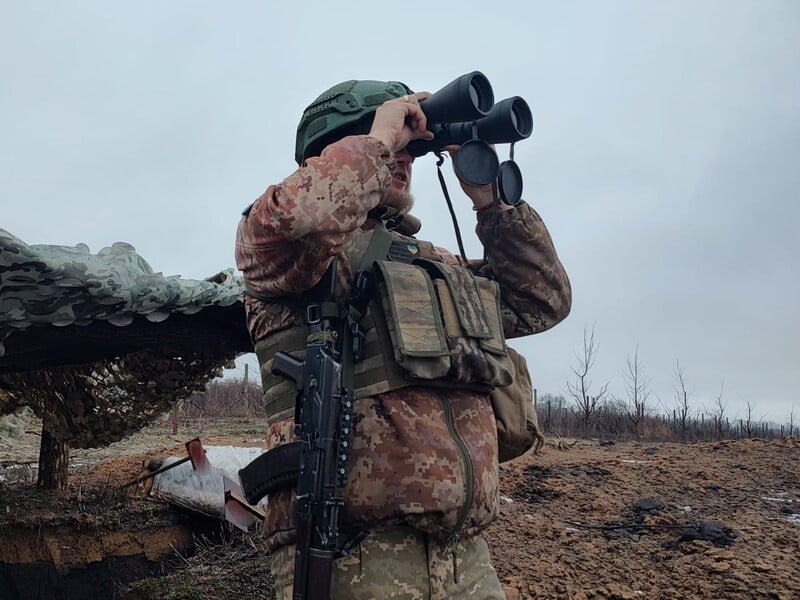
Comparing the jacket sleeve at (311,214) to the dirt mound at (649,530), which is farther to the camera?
the dirt mound at (649,530)

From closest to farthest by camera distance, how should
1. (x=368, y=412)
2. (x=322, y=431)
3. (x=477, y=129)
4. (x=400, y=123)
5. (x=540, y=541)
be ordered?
(x=322, y=431), (x=368, y=412), (x=400, y=123), (x=477, y=129), (x=540, y=541)

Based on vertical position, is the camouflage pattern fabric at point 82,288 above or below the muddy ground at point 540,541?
above

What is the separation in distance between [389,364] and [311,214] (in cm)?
45

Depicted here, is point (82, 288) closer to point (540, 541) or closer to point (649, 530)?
point (540, 541)

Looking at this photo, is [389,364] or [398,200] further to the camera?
[398,200]

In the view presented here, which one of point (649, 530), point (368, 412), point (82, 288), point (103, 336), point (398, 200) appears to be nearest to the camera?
point (368, 412)

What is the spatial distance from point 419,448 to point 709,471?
4549 mm

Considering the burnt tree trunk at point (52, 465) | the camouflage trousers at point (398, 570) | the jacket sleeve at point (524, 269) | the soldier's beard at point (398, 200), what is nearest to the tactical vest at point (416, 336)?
the soldier's beard at point (398, 200)

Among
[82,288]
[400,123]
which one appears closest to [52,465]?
[82,288]

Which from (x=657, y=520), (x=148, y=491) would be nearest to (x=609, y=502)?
(x=657, y=520)

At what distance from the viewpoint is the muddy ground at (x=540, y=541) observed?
3082 millimetres

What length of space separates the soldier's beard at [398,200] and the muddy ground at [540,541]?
167cm

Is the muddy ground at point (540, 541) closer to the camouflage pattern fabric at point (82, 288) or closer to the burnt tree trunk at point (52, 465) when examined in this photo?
the burnt tree trunk at point (52, 465)

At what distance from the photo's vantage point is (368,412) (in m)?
1.86
